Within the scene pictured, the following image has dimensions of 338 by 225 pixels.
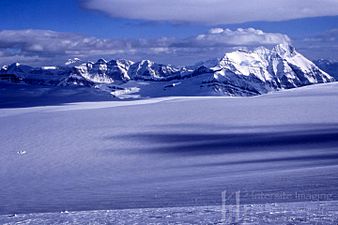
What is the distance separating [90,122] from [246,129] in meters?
10.5

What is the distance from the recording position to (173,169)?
16047 mm

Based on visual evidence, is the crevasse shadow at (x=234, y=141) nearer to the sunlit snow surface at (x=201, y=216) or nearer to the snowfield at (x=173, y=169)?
the snowfield at (x=173, y=169)

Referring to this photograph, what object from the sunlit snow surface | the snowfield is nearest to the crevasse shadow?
the snowfield

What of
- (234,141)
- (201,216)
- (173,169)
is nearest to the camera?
(201,216)

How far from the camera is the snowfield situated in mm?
9594

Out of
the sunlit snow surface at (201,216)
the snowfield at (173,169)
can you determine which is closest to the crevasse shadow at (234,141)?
the snowfield at (173,169)

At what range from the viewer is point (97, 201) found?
1191 cm

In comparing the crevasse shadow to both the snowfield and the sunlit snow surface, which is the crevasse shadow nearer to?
the snowfield

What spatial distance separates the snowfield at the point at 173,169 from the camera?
31.5ft

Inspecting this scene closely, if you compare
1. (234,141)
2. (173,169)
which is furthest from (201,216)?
(234,141)

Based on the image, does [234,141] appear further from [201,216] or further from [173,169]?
[201,216]

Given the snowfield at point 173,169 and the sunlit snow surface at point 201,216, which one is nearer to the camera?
the sunlit snow surface at point 201,216

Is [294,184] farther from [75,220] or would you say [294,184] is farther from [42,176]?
[42,176]

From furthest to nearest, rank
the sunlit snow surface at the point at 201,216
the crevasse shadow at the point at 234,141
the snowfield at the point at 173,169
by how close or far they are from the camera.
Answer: the crevasse shadow at the point at 234,141 < the snowfield at the point at 173,169 < the sunlit snow surface at the point at 201,216
